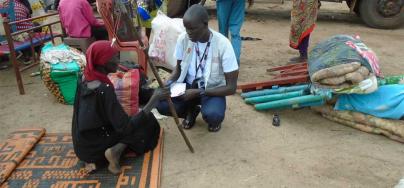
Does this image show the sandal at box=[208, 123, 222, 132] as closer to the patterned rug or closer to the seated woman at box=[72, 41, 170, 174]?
the patterned rug

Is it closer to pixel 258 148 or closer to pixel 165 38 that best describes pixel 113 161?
pixel 258 148

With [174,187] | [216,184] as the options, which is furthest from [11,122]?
[216,184]

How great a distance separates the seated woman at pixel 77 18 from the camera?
13.8 ft

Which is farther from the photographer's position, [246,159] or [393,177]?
[246,159]

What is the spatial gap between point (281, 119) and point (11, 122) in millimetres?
2597

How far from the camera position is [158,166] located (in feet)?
9.14

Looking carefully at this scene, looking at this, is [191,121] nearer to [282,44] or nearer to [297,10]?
[297,10]

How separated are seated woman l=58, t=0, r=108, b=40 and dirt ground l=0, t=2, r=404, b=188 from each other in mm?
773

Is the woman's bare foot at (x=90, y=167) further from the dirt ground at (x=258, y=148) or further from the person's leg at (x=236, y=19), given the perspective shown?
the person's leg at (x=236, y=19)

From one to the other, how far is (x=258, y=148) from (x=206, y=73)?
29.8 inches

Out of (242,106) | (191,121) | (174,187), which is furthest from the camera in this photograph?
(242,106)

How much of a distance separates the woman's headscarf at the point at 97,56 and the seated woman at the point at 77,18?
2.06 meters

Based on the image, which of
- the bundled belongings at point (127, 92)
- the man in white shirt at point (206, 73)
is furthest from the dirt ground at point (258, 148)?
the bundled belongings at point (127, 92)

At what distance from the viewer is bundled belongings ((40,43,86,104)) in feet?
12.2
